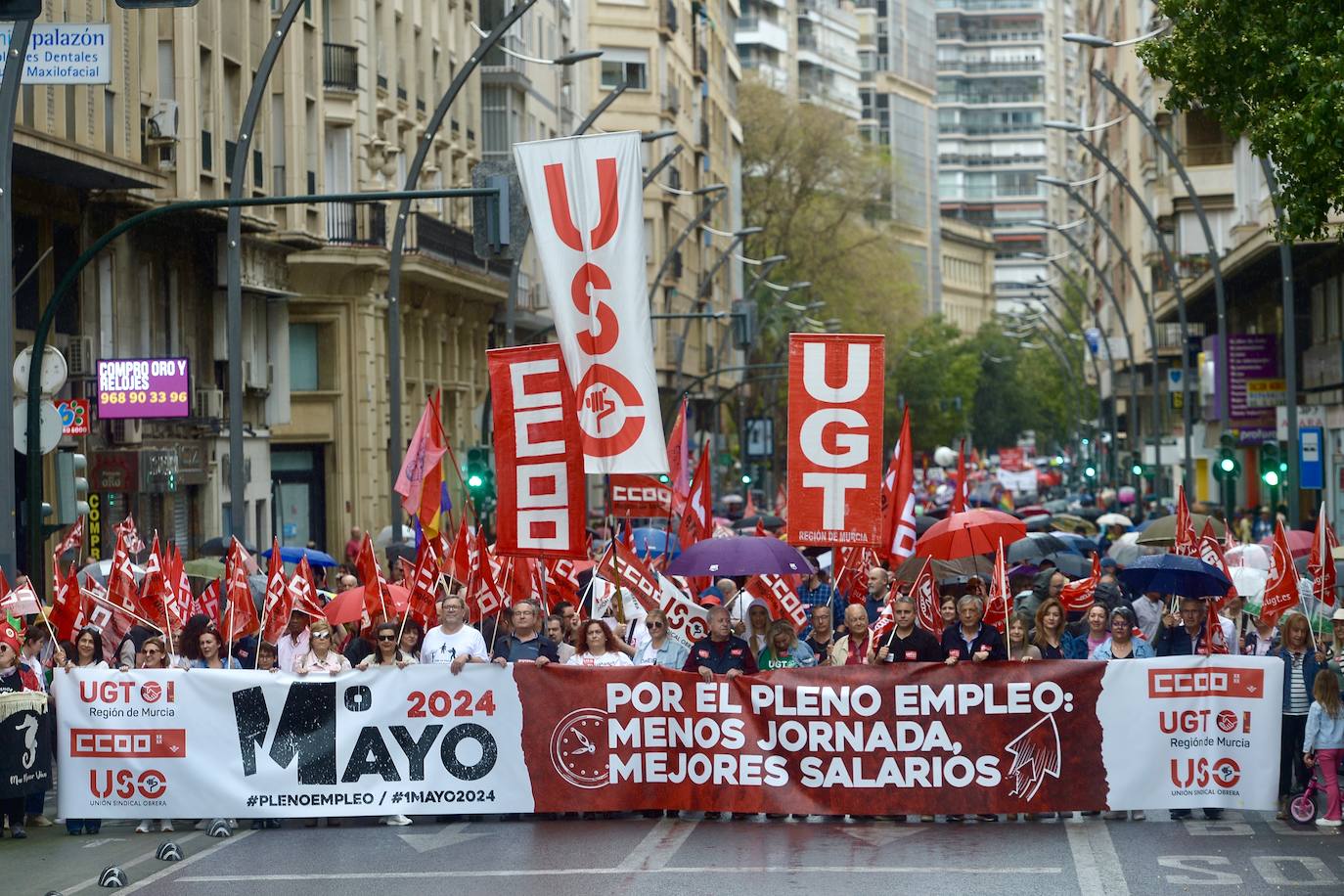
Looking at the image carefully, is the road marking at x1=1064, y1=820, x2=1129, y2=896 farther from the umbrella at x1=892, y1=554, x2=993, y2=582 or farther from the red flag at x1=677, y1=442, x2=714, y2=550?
the red flag at x1=677, y1=442, x2=714, y2=550

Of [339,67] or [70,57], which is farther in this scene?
[339,67]

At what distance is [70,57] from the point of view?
18516 mm

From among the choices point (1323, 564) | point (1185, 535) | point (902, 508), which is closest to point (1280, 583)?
point (1323, 564)

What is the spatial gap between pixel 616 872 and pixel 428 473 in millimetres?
10047

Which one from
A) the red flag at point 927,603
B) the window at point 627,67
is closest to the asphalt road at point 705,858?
the red flag at point 927,603

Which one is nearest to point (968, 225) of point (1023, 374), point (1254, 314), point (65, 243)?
point (1023, 374)

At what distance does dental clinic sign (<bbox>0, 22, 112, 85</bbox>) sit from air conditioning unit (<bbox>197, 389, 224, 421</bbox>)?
18299 mm

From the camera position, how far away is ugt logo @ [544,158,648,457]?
54.9ft

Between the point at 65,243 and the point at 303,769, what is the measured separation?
16543mm

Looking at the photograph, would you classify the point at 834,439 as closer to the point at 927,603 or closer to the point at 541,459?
the point at 927,603

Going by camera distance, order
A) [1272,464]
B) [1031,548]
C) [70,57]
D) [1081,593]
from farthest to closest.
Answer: [1272,464] → [1031,548] → [1081,593] → [70,57]

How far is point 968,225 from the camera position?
198 meters

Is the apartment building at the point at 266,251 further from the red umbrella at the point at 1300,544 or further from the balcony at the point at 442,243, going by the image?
the red umbrella at the point at 1300,544

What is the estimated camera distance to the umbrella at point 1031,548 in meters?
26.0
